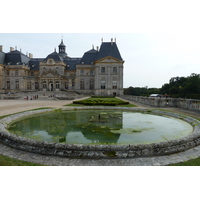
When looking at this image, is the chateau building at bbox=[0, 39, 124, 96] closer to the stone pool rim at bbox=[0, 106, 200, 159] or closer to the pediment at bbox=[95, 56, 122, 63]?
the pediment at bbox=[95, 56, 122, 63]

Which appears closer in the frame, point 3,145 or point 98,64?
point 3,145

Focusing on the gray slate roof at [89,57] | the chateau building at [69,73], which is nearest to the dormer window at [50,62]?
the chateau building at [69,73]

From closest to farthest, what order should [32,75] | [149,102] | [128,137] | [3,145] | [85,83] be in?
[3,145] < [128,137] < [149,102] < [85,83] < [32,75]

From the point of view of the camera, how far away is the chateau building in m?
52.7

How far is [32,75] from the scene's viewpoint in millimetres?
61219

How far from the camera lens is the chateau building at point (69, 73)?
52.7 metres

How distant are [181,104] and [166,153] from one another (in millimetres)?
14556

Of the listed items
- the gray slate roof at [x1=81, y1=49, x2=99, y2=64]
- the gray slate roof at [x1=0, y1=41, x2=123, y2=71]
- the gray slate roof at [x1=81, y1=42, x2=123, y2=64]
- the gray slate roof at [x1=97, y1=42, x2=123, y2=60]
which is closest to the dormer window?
the gray slate roof at [x1=0, y1=41, x2=123, y2=71]

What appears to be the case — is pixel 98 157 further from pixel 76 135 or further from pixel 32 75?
pixel 32 75

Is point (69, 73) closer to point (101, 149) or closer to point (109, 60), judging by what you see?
point (109, 60)

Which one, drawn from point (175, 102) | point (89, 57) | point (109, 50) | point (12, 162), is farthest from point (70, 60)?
point (12, 162)

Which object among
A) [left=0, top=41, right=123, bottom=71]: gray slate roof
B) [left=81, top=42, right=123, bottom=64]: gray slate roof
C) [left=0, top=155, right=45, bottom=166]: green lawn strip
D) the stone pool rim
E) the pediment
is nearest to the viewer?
[left=0, top=155, right=45, bottom=166]: green lawn strip

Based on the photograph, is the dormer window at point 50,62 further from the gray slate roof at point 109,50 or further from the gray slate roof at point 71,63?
the gray slate roof at point 109,50

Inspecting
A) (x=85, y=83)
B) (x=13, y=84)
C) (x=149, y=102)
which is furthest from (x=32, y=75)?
(x=149, y=102)
